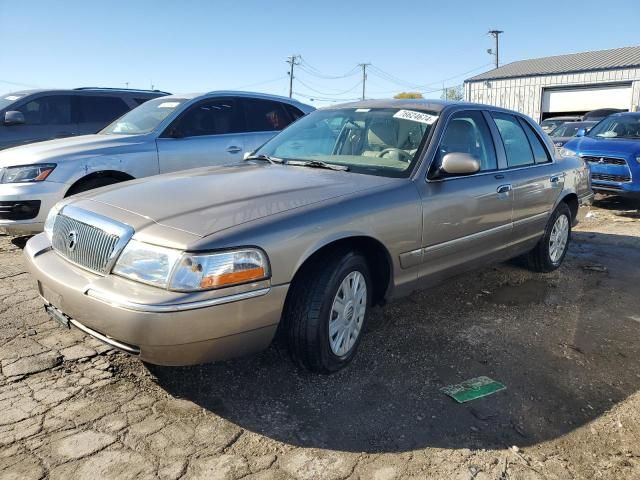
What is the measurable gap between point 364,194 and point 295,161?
0.91 metres

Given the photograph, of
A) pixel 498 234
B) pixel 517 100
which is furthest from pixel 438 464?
pixel 517 100

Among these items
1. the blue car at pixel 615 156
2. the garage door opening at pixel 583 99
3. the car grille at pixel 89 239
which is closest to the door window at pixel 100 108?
the car grille at pixel 89 239

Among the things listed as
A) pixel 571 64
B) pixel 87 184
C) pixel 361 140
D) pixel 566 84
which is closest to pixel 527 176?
pixel 361 140

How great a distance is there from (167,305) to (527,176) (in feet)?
11.0

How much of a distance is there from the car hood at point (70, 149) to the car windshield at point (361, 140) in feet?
6.72

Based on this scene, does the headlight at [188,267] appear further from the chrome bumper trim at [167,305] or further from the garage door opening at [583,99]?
the garage door opening at [583,99]

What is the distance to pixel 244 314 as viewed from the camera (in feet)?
8.20

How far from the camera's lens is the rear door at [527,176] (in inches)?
173

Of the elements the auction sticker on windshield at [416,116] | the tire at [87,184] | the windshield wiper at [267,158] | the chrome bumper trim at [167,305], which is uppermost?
the auction sticker on windshield at [416,116]

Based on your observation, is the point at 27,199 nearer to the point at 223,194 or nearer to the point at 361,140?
the point at 223,194

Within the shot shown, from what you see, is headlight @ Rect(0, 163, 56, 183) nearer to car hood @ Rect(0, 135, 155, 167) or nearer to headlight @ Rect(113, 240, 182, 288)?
car hood @ Rect(0, 135, 155, 167)

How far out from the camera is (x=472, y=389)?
296 centimetres

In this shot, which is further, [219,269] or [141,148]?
[141,148]

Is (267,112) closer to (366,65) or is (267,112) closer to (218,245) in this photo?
(218,245)
